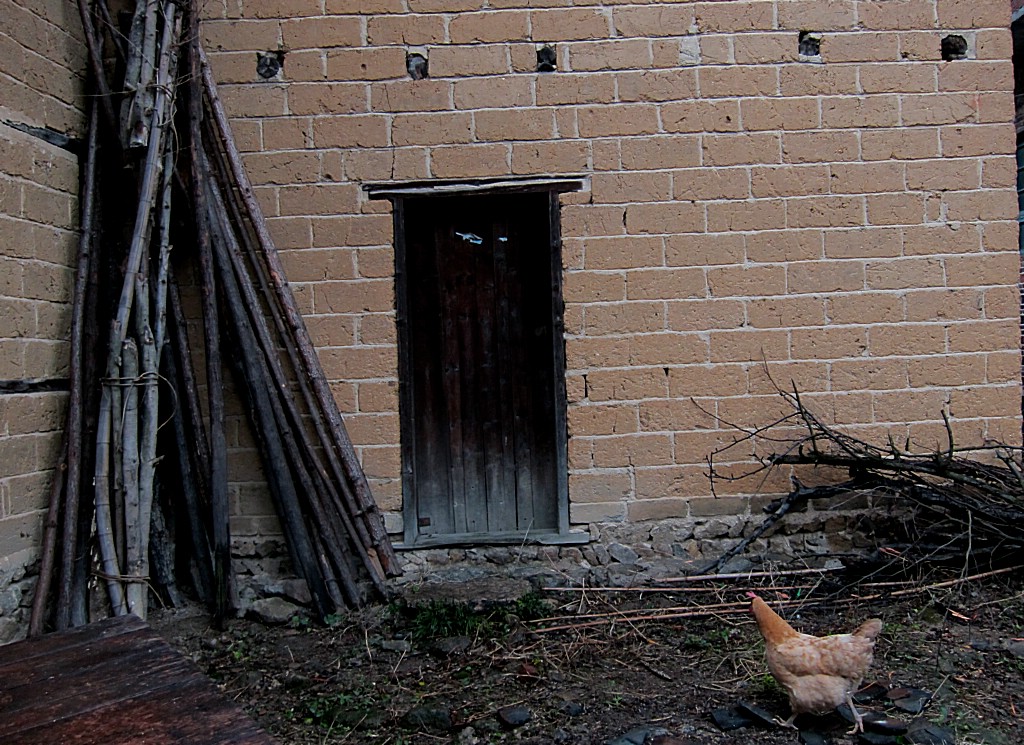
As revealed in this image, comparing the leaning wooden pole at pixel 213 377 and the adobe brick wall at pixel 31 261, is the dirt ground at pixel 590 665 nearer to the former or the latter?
the leaning wooden pole at pixel 213 377

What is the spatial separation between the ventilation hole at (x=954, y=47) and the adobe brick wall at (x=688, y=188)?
40 mm

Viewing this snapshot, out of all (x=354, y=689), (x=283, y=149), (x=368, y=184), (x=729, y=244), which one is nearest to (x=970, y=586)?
(x=729, y=244)

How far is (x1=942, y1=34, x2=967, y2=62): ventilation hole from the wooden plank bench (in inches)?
188

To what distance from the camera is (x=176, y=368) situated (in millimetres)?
3957

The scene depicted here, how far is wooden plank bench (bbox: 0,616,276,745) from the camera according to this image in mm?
1257

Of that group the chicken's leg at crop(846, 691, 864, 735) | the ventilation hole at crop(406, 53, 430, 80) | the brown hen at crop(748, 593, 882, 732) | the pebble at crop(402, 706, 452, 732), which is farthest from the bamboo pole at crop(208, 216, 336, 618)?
the chicken's leg at crop(846, 691, 864, 735)

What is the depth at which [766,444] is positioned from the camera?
13.8ft

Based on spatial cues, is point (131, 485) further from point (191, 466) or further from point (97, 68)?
point (97, 68)

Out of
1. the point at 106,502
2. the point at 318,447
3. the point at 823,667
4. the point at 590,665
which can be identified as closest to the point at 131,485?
the point at 106,502

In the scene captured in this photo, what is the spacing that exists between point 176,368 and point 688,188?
9.70 feet

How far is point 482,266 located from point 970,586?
308cm

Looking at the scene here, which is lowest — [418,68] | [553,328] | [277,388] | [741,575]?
[741,575]

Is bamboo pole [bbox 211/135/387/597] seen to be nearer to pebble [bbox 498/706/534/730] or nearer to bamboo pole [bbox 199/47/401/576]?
bamboo pole [bbox 199/47/401/576]

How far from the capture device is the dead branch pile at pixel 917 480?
3.81 metres
